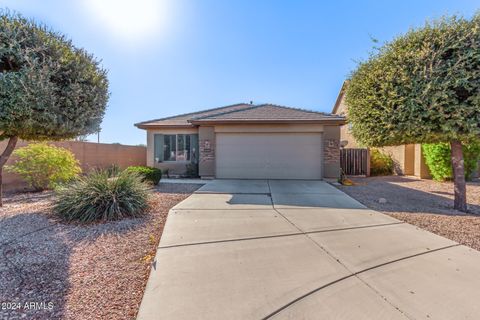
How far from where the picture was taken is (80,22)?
634 cm

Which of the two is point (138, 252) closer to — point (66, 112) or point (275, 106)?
point (66, 112)

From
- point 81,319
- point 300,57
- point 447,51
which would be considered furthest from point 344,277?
point 300,57

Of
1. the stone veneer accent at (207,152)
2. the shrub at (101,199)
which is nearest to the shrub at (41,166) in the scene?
the shrub at (101,199)

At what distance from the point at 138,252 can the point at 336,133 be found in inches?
378

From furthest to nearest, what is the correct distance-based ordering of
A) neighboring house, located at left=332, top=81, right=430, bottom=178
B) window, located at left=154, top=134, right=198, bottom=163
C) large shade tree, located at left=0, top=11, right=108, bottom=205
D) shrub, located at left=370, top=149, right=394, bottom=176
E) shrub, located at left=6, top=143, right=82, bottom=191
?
shrub, located at left=370, top=149, right=394, bottom=176
neighboring house, located at left=332, top=81, right=430, bottom=178
window, located at left=154, top=134, right=198, bottom=163
shrub, located at left=6, top=143, right=82, bottom=191
large shade tree, located at left=0, top=11, right=108, bottom=205

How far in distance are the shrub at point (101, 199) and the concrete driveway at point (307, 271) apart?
3.64 ft

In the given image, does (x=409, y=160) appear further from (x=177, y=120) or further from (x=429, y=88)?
(x=177, y=120)

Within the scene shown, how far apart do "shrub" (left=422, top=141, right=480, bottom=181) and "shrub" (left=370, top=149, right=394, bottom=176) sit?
2.67 m

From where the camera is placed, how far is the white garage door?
1022 centimetres

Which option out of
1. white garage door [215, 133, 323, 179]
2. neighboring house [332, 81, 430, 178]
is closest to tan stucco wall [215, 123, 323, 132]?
white garage door [215, 133, 323, 179]

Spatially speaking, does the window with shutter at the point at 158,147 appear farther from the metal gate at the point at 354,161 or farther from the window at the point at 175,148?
the metal gate at the point at 354,161

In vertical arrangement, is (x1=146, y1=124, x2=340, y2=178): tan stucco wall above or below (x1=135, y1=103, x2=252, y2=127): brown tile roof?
below

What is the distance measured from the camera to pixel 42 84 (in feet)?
15.1

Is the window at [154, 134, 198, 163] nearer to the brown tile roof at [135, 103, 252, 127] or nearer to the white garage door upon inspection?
the brown tile roof at [135, 103, 252, 127]
